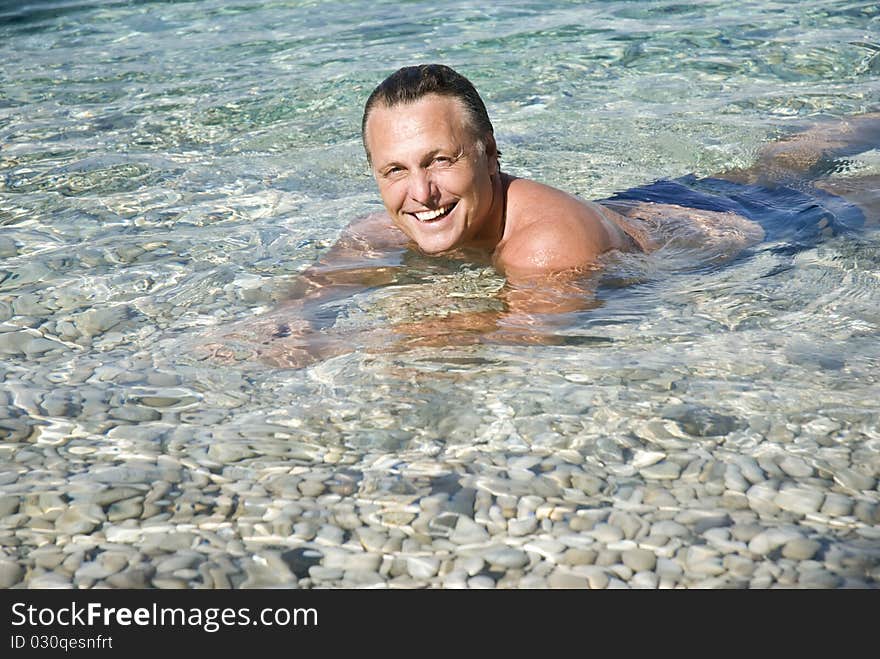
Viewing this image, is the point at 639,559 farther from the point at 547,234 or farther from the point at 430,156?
the point at 430,156

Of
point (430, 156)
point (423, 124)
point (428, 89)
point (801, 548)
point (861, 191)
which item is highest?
point (428, 89)

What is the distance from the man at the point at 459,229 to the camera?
406 cm

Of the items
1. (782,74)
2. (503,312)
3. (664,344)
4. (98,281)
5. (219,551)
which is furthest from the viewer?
(782,74)

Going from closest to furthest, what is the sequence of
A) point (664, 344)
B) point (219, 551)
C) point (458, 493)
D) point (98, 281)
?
point (219, 551) < point (458, 493) < point (664, 344) < point (98, 281)

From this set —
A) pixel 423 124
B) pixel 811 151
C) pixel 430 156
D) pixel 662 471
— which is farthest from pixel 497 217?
pixel 811 151

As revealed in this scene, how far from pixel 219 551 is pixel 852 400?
1941 mm

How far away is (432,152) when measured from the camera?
425 centimetres

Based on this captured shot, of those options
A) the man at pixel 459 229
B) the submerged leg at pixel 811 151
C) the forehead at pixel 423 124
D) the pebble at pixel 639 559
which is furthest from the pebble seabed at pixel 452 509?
the submerged leg at pixel 811 151

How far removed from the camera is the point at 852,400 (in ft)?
10.6

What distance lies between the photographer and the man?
4059 mm

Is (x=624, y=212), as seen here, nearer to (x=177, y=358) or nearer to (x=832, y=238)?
(x=832, y=238)

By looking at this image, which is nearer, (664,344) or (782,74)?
(664,344)

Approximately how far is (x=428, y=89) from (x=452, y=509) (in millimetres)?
2032

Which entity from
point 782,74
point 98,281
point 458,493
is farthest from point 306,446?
point 782,74
